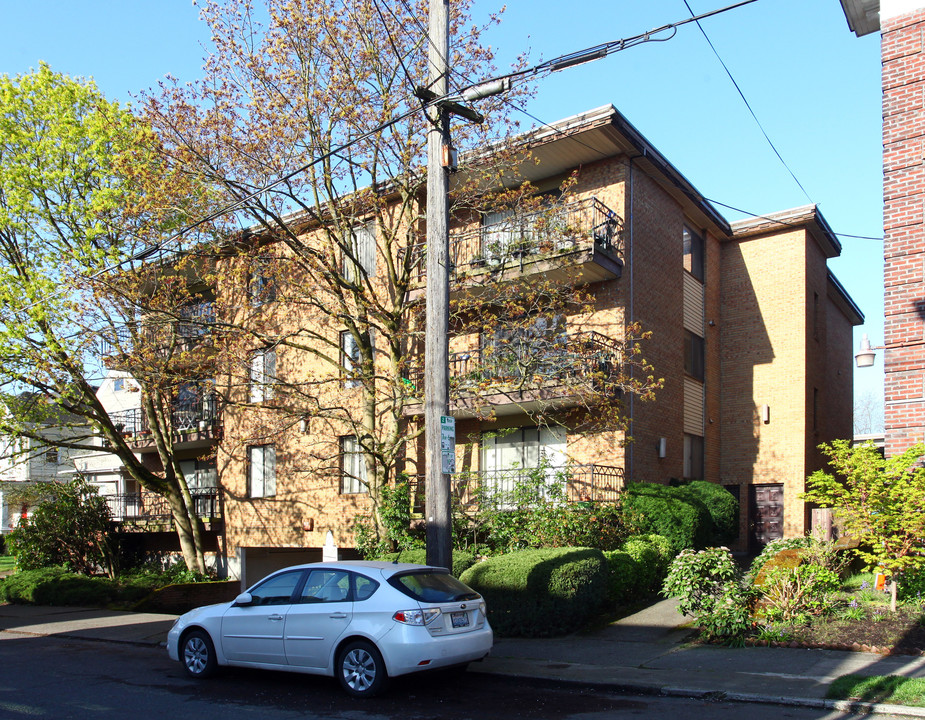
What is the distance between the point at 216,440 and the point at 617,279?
44.2ft

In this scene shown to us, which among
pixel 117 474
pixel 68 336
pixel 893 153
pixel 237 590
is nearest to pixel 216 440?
Result: pixel 237 590

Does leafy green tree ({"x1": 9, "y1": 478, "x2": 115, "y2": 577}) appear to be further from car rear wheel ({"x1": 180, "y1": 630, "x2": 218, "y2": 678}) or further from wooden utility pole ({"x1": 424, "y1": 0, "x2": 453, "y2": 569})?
wooden utility pole ({"x1": 424, "y1": 0, "x2": 453, "y2": 569})

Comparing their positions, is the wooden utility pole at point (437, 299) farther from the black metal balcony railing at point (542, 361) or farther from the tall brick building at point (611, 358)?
the tall brick building at point (611, 358)

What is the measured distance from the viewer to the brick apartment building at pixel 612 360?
727 inches

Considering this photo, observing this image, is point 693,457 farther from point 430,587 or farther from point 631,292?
point 430,587

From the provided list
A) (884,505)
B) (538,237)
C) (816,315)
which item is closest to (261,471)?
(538,237)

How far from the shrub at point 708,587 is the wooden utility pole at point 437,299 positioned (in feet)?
10.9

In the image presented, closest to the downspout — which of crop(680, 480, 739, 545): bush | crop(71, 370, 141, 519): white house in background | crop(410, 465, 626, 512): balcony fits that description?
Answer: crop(410, 465, 626, 512): balcony

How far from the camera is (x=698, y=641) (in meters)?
11.7

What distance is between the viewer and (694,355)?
74.7 ft

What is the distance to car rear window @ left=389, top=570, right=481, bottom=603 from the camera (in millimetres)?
9312

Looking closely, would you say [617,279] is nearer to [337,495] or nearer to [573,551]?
[573,551]

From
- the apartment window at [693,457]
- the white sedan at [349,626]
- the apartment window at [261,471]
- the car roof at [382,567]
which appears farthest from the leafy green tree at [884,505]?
the apartment window at [261,471]

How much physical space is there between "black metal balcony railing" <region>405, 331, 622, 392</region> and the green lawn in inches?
340
